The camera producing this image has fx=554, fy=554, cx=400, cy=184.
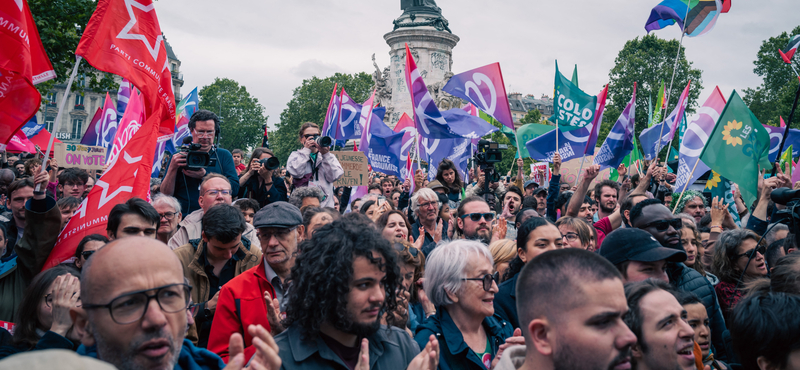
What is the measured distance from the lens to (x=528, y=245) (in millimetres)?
3969

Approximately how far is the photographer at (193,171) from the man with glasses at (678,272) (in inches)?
160

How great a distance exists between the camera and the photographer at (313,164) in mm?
7305

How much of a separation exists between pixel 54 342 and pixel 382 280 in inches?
58.3

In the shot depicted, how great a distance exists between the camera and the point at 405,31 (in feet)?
90.2

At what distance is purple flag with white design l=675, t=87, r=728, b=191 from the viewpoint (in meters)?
8.04

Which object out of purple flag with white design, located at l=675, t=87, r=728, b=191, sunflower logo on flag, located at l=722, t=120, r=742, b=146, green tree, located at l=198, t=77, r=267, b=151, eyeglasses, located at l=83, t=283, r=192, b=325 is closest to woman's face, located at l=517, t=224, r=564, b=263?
eyeglasses, located at l=83, t=283, r=192, b=325

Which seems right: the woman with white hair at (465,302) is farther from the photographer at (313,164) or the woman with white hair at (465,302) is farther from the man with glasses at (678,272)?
the photographer at (313,164)

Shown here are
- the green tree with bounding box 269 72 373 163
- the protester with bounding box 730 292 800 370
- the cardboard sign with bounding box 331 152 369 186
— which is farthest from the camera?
the green tree with bounding box 269 72 373 163

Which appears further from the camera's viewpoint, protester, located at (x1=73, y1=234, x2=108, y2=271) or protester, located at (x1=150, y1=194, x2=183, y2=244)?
protester, located at (x1=150, y1=194, x2=183, y2=244)

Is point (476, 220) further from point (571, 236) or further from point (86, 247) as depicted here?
point (86, 247)

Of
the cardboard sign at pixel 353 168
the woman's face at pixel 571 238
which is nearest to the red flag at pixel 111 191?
the woman's face at pixel 571 238

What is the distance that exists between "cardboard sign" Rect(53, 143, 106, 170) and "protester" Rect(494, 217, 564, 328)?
804 centimetres

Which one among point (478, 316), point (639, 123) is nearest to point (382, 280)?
point (478, 316)

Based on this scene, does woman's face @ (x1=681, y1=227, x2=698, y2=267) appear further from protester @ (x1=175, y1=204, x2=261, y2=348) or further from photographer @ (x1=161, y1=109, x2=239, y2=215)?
photographer @ (x1=161, y1=109, x2=239, y2=215)
